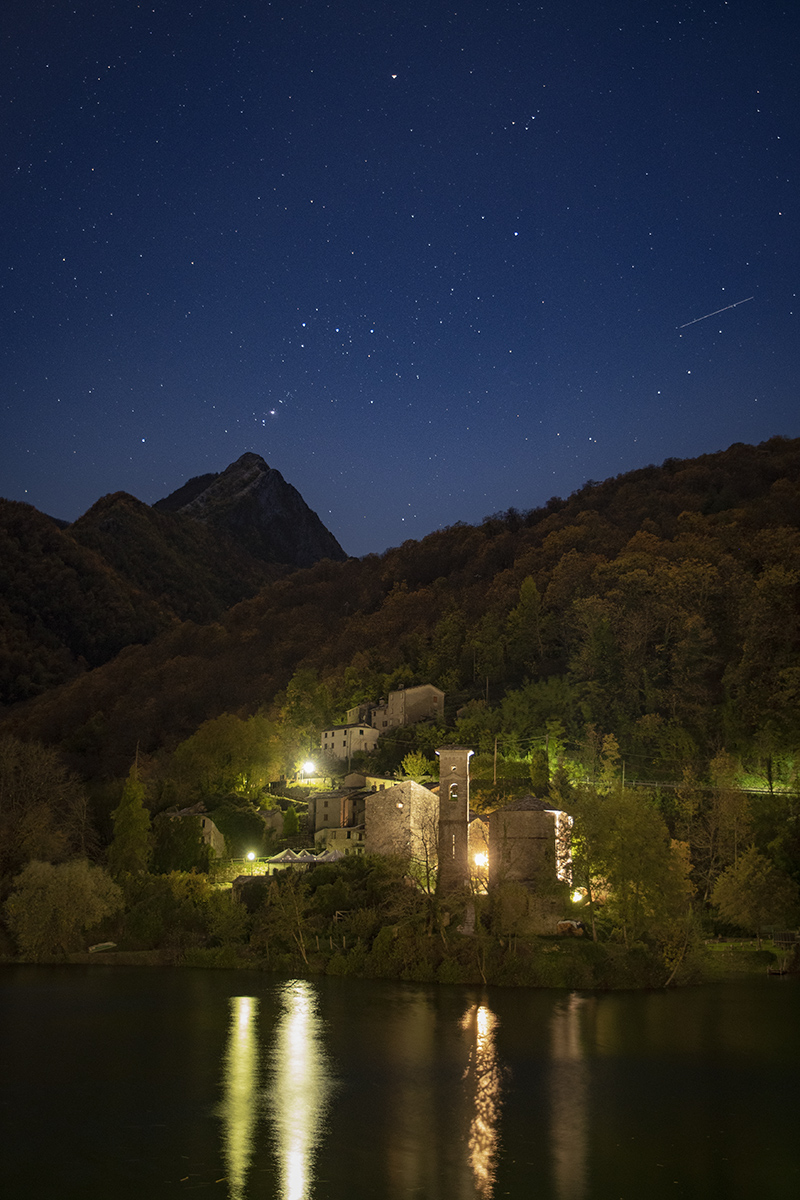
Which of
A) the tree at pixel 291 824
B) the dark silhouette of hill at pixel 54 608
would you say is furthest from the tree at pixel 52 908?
the dark silhouette of hill at pixel 54 608

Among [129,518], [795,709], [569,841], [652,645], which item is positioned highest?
[129,518]

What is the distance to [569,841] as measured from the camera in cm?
3984

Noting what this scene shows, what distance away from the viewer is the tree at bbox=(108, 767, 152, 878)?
47.3 m

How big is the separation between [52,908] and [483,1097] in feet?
77.9

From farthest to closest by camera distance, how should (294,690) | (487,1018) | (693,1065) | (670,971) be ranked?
(294,690), (670,971), (487,1018), (693,1065)

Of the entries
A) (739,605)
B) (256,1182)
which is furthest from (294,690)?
(256,1182)

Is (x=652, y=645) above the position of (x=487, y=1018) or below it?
above

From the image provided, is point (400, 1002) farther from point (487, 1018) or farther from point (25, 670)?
point (25, 670)

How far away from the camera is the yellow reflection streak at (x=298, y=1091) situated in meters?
18.5

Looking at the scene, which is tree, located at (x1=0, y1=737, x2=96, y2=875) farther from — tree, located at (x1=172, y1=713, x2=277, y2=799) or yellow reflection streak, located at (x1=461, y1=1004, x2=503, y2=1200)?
yellow reflection streak, located at (x1=461, y1=1004, x2=503, y2=1200)

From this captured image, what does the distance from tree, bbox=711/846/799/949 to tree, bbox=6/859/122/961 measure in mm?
27022

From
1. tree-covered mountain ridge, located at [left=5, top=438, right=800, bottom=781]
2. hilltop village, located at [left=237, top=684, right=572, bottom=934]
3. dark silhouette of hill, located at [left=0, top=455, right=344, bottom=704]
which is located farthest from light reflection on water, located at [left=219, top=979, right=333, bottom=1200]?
dark silhouette of hill, located at [left=0, top=455, right=344, bottom=704]

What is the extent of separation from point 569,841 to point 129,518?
143967 mm

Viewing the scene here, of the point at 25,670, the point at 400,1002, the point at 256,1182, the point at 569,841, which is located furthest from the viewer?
the point at 25,670
